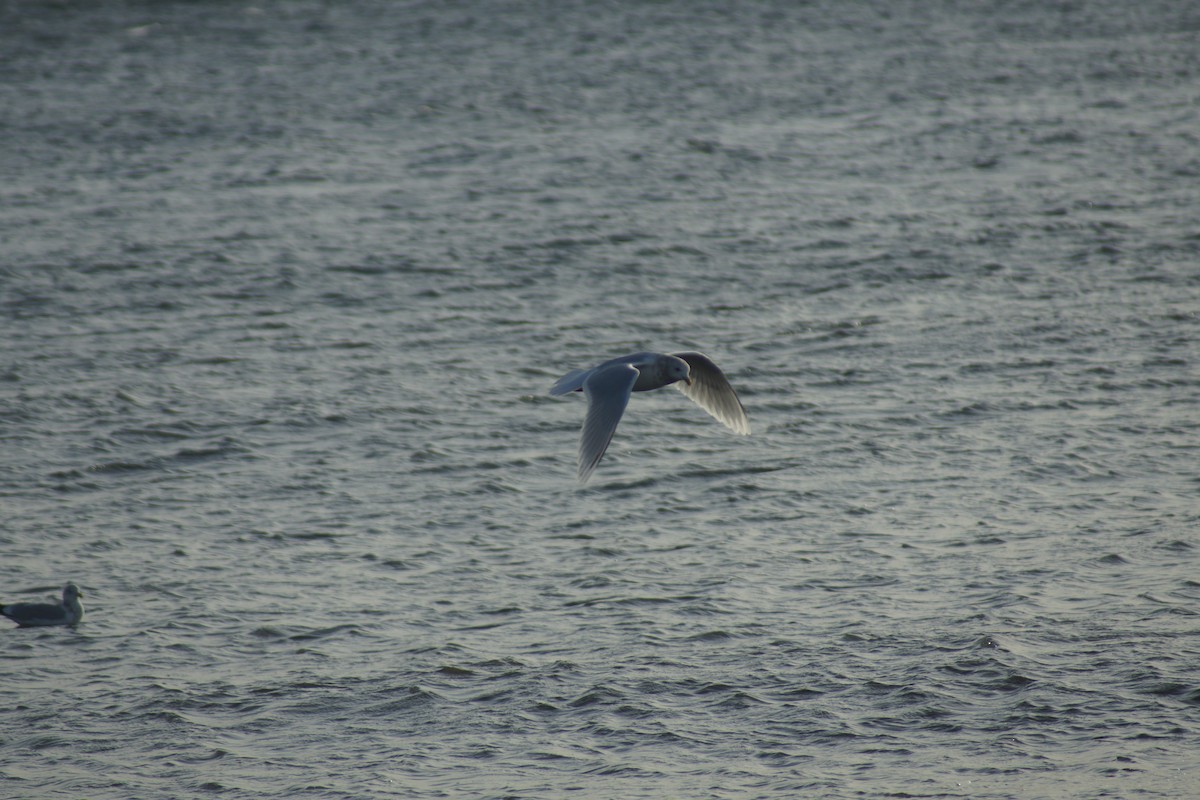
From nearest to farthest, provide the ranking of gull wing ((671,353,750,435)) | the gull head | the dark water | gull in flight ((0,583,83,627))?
the dark water → gull in flight ((0,583,83,627)) → the gull head → gull wing ((671,353,750,435))

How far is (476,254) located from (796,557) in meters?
9.98

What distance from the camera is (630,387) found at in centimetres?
1155

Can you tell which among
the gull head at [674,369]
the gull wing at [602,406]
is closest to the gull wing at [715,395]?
the gull head at [674,369]

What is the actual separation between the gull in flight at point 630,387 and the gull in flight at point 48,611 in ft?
13.3

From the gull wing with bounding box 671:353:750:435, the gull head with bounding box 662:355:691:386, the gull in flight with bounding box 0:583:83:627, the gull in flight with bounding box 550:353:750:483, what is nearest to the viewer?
the gull in flight with bounding box 550:353:750:483

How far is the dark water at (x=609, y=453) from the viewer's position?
35.4 ft

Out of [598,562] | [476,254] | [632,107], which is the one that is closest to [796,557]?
[598,562]

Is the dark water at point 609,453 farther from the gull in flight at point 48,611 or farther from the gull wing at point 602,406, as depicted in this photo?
the gull wing at point 602,406

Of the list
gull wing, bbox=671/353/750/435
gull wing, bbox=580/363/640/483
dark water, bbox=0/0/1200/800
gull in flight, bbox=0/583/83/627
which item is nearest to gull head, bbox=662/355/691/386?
gull wing, bbox=580/363/640/483

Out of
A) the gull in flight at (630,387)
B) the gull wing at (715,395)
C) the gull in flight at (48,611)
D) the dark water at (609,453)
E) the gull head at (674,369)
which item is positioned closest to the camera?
the dark water at (609,453)

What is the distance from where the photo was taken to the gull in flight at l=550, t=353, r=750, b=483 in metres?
11.0

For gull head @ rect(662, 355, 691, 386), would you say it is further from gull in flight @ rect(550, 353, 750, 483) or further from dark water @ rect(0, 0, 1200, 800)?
dark water @ rect(0, 0, 1200, 800)

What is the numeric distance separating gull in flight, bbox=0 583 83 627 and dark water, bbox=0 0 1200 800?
16 centimetres

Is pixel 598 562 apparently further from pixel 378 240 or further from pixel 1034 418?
pixel 378 240
